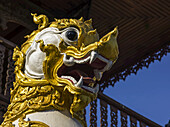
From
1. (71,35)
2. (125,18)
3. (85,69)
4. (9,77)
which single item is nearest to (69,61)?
(85,69)

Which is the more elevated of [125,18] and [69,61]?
[125,18]

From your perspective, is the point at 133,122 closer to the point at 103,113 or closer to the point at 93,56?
the point at 103,113

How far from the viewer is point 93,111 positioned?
6637 mm

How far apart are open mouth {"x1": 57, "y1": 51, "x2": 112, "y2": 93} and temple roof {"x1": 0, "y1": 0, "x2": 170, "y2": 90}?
148 inches

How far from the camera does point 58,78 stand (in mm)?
3004

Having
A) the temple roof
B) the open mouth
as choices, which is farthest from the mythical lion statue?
the temple roof

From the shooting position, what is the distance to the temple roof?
6907 mm

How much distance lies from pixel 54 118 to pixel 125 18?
14.5 feet

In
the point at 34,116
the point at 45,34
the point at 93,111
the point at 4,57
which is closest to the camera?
the point at 34,116

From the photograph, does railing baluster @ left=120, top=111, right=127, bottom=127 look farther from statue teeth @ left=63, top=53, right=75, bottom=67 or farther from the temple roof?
statue teeth @ left=63, top=53, right=75, bottom=67

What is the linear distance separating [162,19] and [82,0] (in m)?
1.32

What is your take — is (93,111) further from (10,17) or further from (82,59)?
(82,59)

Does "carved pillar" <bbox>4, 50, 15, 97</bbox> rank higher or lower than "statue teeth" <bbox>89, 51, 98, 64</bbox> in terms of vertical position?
higher

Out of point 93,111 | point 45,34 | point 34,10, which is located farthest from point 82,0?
point 45,34
